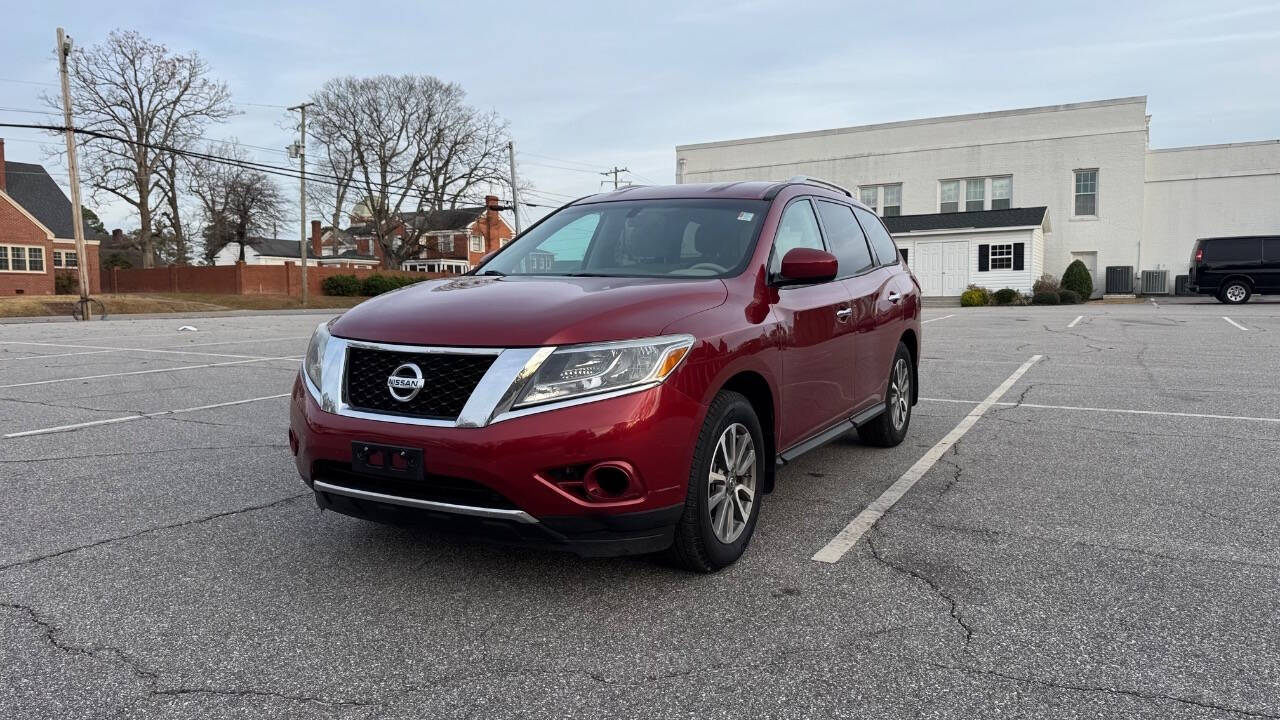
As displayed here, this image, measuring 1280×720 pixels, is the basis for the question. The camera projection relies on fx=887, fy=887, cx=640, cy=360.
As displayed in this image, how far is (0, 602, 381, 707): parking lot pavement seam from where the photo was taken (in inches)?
108

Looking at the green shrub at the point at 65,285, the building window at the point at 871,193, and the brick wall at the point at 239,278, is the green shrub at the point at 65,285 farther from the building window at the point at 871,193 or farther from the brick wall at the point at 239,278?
the building window at the point at 871,193

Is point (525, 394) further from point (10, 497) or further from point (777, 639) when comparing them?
point (10, 497)

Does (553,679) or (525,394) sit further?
(525,394)

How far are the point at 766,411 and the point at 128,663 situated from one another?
273cm

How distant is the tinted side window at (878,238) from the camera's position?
6.23 metres

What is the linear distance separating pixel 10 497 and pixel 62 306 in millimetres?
31989

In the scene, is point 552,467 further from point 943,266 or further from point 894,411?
point 943,266

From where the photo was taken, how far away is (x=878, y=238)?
6.45 metres

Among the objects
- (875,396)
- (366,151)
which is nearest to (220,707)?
(875,396)

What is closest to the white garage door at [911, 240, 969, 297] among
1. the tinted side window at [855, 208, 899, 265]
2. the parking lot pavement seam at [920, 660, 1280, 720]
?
the tinted side window at [855, 208, 899, 265]

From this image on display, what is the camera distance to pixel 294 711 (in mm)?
2658

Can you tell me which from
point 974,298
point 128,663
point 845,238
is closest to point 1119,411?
point 845,238

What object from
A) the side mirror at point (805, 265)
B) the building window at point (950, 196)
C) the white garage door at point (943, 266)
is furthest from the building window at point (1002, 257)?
the side mirror at point (805, 265)

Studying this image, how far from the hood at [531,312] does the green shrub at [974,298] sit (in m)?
34.1
